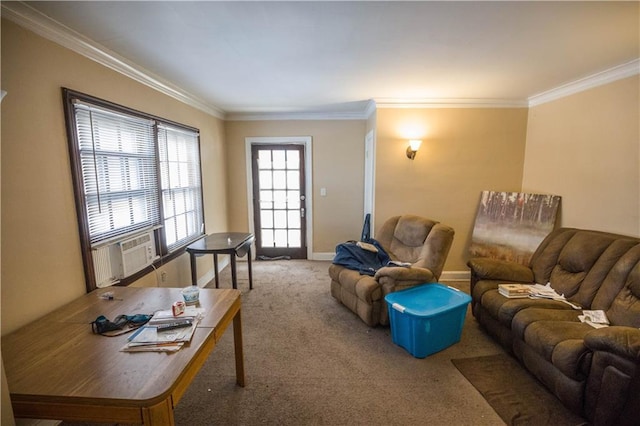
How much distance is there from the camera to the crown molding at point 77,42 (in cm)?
156

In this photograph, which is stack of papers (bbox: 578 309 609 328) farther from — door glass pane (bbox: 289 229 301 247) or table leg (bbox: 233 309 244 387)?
door glass pane (bbox: 289 229 301 247)

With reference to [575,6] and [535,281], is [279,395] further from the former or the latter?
[575,6]

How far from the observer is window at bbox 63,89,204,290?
6.54 feet

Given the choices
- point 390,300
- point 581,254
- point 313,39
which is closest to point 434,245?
point 390,300

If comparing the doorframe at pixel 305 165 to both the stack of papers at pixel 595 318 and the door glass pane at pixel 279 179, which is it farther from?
the stack of papers at pixel 595 318

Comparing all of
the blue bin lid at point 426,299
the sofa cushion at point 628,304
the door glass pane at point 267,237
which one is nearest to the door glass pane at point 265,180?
the door glass pane at point 267,237

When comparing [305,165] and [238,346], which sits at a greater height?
[305,165]

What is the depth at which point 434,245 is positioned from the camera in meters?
2.92

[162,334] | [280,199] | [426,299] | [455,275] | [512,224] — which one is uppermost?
[280,199]

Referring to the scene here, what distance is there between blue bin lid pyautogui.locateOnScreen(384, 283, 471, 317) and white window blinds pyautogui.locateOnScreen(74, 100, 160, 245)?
2.35 metres

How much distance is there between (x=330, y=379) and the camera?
2.12 metres

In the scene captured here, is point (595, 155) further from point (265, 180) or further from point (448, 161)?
point (265, 180)

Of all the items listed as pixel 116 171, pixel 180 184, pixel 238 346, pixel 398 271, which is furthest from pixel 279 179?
pixel 238 346

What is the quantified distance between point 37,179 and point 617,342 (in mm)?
3351
